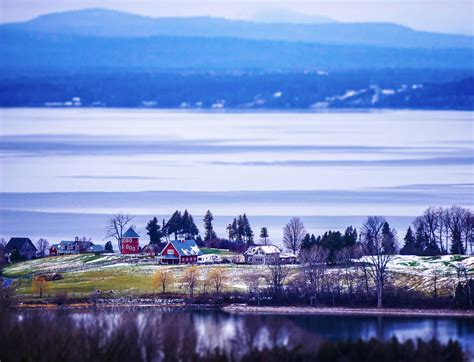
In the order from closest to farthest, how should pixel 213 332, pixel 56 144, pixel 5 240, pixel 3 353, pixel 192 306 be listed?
1. pixel 3 353
2. pixel 213 332
3. pixel 192 306
4. pixel 5 240
5. pixel 56 144

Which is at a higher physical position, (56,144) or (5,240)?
(56,144)

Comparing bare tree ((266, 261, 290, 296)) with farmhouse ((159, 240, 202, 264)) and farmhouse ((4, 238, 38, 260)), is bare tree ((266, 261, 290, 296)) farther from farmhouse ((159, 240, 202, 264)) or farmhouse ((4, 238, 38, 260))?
farmhouse ((4, 238, 38, 260))

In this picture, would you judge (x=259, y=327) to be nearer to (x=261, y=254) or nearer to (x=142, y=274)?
(x=142, y=274)

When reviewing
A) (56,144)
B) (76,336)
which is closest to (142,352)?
(76,336)

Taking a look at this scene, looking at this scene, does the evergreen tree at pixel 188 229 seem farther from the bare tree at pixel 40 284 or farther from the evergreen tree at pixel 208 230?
the bare tree at pixel 40 284

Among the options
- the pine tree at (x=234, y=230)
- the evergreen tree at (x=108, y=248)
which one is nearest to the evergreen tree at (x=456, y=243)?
the pine tree at (x=234, y=230)

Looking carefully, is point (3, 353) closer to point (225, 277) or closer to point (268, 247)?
point (225, 277)
